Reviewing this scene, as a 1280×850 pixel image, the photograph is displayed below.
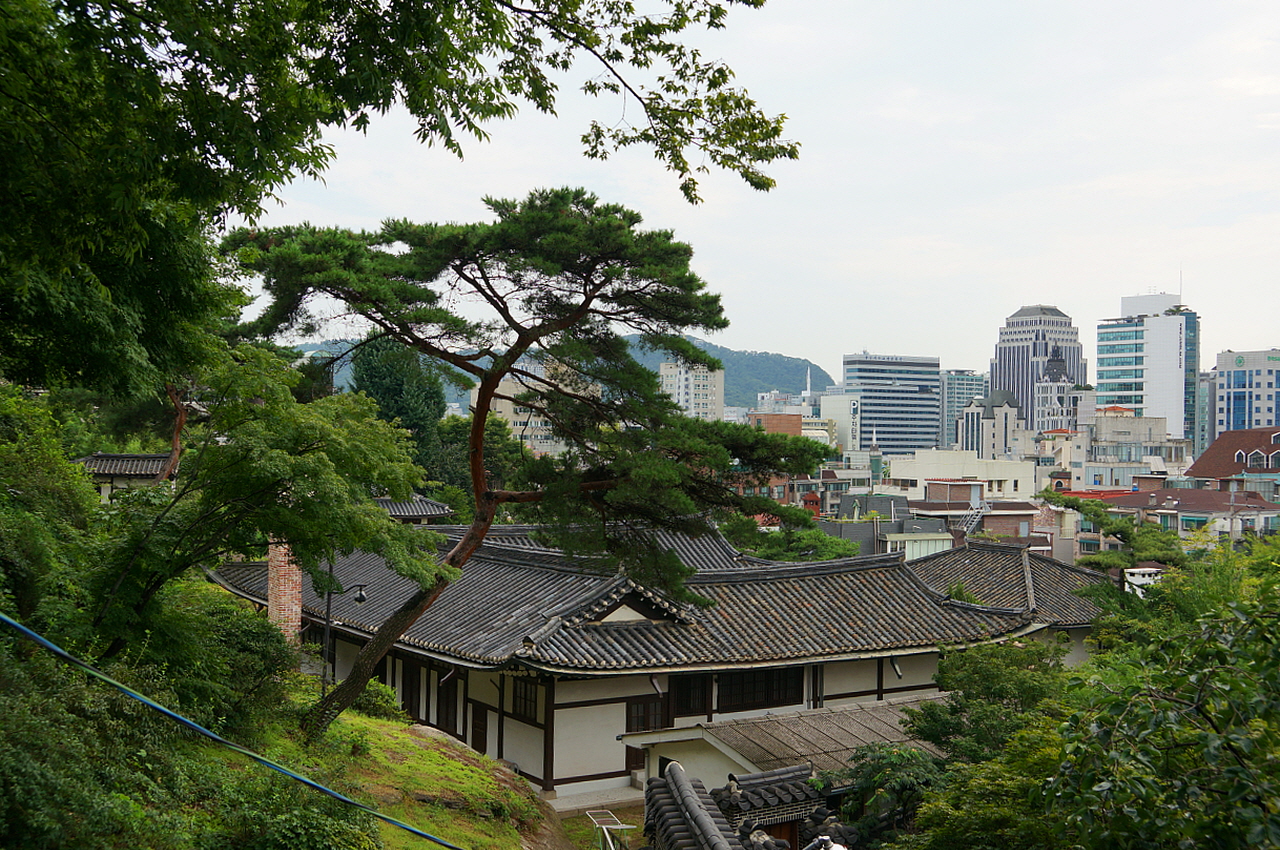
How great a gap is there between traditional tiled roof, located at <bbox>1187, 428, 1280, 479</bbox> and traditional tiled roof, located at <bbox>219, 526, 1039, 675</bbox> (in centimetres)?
6363

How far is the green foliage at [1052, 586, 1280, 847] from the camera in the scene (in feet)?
13.8

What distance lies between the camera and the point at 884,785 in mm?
12805

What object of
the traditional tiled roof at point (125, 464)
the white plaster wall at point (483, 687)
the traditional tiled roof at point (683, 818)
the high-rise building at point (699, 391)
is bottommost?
the white plaster wall at point (483, 687)

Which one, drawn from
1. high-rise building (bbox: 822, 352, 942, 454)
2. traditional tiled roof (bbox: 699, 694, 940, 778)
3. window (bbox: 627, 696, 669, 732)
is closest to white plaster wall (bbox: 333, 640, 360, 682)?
window (bbox: 627, 696, 669, 732)

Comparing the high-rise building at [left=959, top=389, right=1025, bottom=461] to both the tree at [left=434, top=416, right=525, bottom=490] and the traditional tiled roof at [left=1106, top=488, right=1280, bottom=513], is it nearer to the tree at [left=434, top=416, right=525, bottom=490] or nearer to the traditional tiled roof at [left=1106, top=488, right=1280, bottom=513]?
the traditional tiled roof at [left=1106, top=488, right=1280, bottom=513]

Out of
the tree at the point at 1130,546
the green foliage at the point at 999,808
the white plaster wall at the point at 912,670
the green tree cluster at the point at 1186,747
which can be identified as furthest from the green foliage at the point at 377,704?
the tree at the point at 1130,546

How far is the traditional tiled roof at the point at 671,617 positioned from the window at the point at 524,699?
966mm

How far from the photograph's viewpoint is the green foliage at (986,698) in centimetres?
1253

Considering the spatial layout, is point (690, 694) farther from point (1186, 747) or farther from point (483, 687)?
point (1186, 747)

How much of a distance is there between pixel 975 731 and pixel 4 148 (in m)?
12.6

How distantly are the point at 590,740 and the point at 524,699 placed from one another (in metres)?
1.36

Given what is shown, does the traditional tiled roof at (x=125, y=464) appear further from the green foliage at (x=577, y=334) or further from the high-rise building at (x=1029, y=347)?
the high-rise building at (x=1029, y=347)

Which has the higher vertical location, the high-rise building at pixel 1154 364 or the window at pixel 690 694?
the high-rise building at pixel 1154 364

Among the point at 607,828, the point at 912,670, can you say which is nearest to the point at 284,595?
the point at 607,828
